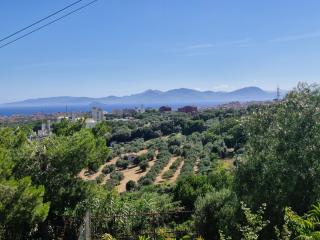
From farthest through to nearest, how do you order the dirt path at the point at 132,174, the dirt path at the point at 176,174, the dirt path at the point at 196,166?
the dirt path at the point at 132,174, the dirt path at the point at 196,166, the dirt path at the point at 176,174

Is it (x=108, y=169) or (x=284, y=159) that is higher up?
(x=284, y=159)

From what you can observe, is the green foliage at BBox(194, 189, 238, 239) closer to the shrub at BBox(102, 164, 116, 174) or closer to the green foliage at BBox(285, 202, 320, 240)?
the green foliage at BBox(285, 202, 320, 240)

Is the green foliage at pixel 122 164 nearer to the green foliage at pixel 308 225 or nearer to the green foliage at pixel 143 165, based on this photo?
the green foliage at pixel 143 165

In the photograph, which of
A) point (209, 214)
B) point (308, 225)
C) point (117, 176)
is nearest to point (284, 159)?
point (209, 214)

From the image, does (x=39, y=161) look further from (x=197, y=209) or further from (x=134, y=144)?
(x=134, y=144)

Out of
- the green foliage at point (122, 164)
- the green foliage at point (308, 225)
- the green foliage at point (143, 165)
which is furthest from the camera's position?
the green foliage at point (122, 164)

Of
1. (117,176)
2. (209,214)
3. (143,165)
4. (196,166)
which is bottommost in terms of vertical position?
(117,176)


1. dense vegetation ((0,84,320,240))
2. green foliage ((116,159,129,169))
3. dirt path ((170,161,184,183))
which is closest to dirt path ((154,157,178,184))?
dirt path ((170,161,184,183))

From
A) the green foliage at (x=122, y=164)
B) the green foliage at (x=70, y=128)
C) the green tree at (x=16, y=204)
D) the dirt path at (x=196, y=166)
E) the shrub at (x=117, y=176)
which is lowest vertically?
the shrub at (x=117, y=176)

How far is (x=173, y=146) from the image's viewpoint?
49.8 m

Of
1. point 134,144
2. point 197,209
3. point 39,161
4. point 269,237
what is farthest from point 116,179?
point 269,237

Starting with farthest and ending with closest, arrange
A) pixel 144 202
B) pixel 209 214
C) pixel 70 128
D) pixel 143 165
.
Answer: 1. pixel 143 165
2. pixel 209 214
3. pixel 70 128
4. pixel 144 202

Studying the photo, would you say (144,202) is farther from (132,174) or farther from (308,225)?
(132,174)

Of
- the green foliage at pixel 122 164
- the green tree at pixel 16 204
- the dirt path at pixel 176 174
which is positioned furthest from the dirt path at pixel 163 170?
the green tree at pixel 16 204
